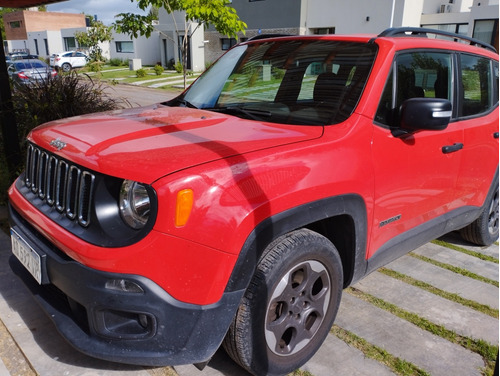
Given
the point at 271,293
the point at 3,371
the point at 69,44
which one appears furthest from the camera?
the point at 69,44

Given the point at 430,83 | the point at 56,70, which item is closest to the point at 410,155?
the point at 430,83

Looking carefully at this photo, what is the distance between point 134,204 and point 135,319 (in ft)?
1.75

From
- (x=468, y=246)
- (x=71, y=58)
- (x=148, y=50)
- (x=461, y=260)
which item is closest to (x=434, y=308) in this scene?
(x=461, y=260)

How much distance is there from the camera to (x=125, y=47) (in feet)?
144

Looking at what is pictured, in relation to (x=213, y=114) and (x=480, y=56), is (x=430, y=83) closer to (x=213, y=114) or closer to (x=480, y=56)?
(x=480, y=56)

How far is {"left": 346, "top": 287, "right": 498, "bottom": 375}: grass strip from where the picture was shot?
277 centimetres

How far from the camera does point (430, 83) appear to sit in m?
3.28

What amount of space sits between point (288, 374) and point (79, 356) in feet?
4.01

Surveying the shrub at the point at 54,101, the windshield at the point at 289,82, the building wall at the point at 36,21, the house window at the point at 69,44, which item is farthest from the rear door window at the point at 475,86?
the building wall at the point at 36,21

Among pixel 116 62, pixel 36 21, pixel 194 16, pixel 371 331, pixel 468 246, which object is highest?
pixel 36 21

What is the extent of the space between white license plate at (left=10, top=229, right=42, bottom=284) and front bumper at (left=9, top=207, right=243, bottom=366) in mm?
132

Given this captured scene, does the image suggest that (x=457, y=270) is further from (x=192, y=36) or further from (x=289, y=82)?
(x=192, y=36)

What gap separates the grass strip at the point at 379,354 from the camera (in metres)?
2.61

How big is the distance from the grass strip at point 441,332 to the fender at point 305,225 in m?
0.67
